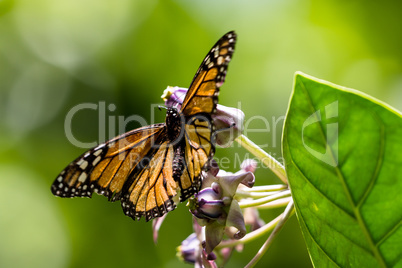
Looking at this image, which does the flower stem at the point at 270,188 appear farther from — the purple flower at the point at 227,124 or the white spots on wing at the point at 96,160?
the white spots on wing at the point at 96,160

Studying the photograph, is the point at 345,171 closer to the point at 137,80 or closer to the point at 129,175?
the point at 129,175

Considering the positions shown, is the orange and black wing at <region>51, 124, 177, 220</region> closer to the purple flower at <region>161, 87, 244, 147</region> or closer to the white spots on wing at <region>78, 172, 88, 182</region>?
the white spots on wing at <region>78, 172, 88, 182</region>

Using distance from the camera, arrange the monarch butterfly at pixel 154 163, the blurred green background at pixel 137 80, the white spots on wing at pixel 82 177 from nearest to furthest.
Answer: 1. the monarch butterfly at pixel 154 163
2. the white spots on wing at pixel 82 177
3. the blurred green background at pixel 137 80

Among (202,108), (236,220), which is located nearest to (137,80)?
(202,108)

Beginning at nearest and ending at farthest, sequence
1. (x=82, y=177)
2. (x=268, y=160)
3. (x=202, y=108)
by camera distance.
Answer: (x=268, y=160) → (x=202, y=108) → (x=82, y=177)

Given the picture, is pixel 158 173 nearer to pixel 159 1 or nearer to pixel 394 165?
pixel 394 165

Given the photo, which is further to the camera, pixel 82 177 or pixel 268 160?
pixel 82 177

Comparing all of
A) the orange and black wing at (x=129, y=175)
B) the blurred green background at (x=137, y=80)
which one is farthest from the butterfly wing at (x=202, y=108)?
the blurred green background at (x=137, y=80)
